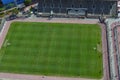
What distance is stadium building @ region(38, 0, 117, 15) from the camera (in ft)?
294

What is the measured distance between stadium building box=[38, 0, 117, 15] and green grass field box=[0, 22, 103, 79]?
208 inches

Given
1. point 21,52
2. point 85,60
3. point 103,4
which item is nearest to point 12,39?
point 21,52

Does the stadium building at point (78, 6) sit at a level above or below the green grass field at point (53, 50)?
above

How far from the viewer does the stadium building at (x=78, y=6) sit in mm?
89562

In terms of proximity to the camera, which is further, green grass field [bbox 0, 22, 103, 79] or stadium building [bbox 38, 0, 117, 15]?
stadium building [bbox 38, 0, 117, 15]

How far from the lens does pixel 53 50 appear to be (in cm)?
8138

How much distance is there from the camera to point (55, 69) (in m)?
77.0

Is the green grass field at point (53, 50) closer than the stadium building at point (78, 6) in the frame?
Yes

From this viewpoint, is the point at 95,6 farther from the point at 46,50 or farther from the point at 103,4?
the point at 46,50

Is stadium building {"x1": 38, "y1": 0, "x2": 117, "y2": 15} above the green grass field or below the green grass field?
above

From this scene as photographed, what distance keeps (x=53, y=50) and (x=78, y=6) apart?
17.2 meters

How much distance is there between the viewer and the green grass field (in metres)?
77.0

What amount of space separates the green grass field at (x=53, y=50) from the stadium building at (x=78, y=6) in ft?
17.3

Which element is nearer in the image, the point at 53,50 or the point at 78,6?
the point at 53,50
